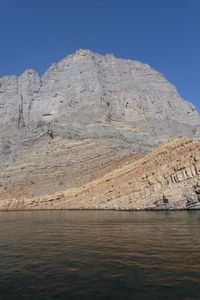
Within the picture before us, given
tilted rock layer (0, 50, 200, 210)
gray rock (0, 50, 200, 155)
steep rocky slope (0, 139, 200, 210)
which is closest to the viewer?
steep rocky slope (0, 139, 200, 210)

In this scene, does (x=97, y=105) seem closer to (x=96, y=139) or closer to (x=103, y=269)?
(x=96, y=139)

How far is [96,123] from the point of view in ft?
379

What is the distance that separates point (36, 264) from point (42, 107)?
14191 cm

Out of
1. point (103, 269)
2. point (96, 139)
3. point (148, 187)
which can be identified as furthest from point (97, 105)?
point (103, 269)

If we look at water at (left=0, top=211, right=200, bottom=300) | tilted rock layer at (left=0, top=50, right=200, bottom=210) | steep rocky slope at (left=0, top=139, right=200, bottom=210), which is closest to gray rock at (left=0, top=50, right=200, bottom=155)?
tilted rock layer at (left=0, top=50, right=200, bottom=210)

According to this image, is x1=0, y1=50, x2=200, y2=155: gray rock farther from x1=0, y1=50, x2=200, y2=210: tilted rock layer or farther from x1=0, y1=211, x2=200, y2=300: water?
x1=0, y1=211, x2=200, y2=300: water

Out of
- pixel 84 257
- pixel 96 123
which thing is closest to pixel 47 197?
pixel 96 123

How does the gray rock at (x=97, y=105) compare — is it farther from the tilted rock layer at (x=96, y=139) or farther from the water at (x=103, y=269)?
the water at (x=103, y=269)

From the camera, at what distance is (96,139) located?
10281cm

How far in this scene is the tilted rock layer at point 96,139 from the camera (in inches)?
2633

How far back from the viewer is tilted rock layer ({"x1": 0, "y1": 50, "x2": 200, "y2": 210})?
66.9 meters

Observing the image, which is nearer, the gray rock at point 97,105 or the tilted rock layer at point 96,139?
the tilted rock layer at point 96,139

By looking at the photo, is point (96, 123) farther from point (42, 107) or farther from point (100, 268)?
point (100, 268)

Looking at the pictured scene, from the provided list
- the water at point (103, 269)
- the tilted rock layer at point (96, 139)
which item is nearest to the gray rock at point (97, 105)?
the tilted rock layer at point (96, 139)
